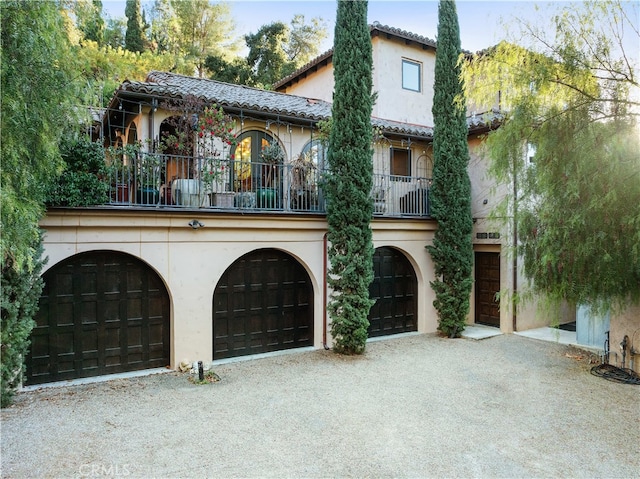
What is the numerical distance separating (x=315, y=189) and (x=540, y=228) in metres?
5.10

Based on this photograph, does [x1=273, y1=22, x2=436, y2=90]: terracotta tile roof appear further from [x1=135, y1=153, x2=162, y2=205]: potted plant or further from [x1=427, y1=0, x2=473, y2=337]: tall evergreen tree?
[x1=135, y1=153, x2=162, y2=205]: potted plant

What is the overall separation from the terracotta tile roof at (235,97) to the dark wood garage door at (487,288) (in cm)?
399

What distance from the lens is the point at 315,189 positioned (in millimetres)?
10141

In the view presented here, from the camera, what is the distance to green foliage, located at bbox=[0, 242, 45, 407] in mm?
5742

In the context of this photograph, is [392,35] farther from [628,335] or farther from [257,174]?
[628,335]

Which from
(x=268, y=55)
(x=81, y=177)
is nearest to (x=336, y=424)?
(x=81, y=177)

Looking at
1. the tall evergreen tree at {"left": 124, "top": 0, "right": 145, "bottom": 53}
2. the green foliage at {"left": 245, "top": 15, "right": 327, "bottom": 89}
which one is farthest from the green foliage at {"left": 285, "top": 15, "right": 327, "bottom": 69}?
the tall evergreen tree at {"left": 124, "top": 0, "right": 145, "bottom": 53}

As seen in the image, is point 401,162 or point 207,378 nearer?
point 207,378

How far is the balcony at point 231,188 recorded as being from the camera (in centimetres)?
813

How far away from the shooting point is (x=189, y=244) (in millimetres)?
8227

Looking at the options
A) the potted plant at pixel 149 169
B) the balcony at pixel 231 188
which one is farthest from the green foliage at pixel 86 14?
the potted plant at pixel 149 169

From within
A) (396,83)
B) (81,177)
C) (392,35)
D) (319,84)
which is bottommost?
(81,177)

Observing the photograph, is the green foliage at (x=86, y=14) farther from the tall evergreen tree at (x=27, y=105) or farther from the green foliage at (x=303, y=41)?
the green foliage at (x=303, y=41)

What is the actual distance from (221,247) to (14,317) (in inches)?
143
